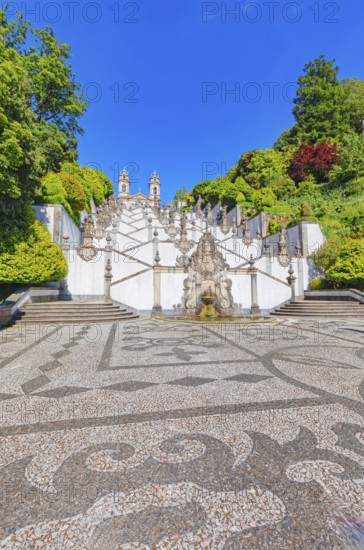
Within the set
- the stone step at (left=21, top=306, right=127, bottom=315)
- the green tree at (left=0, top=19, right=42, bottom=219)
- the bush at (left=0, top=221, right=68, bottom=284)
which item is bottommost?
the stone step at (left=21, top=306, right=127, bottom=315)

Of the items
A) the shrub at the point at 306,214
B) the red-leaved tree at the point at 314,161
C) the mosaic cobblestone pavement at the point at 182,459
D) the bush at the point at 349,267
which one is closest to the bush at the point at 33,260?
A: the mosaic cobblestone pavement at the point at 182,459

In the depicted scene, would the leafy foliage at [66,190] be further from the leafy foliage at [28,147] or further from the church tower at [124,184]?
the church tower at [124,184]

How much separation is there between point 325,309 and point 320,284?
15.6 ft

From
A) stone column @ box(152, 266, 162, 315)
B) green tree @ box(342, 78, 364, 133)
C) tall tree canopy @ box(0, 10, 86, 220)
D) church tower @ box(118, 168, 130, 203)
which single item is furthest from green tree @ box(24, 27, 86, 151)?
church tower @ box(118, 168, 130, 203)

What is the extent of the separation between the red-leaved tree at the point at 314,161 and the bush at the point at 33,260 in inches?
A: 1312

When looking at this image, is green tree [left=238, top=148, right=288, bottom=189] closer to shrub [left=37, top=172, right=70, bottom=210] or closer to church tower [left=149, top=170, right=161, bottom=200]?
shrub [left=37, top=172, right=70, bottom=210]

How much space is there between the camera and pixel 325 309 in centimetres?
1412

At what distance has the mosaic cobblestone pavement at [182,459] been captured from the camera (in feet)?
3.99

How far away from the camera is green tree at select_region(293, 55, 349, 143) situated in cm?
3669

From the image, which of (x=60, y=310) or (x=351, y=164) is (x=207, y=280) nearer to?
(x=60, y=310)

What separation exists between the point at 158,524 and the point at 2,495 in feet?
3.10

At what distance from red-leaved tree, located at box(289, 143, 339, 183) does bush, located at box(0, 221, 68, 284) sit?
Answer: 3332 centimetres

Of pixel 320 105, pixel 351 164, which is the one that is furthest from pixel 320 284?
pixel 320 105

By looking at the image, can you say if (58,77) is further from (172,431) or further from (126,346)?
(172,431)
